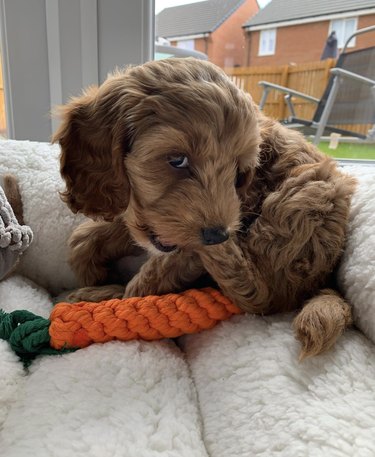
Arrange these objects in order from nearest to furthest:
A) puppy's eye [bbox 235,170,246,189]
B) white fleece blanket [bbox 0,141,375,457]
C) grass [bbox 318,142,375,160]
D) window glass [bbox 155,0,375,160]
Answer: white fleece blanket [bbox 0,141,375,457] → puppy's eye [bbox 235,170,246,189] → window glass [bbox 155,0,375,160] → grass [bbox 318,142,375,160]

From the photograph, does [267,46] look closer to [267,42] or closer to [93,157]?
[267,42]

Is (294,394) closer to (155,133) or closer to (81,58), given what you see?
(155,133)

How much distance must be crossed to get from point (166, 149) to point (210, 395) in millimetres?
454

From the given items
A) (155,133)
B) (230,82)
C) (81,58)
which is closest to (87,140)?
(155,133)

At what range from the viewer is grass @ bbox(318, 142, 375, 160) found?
1966 mm

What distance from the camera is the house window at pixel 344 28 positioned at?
206 cm

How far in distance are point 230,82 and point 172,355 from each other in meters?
0.56

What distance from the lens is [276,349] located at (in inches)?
33.1

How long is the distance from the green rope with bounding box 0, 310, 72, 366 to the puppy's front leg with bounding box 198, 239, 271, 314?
0.34 meters

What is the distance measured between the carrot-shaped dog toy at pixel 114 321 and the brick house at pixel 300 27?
1.38m

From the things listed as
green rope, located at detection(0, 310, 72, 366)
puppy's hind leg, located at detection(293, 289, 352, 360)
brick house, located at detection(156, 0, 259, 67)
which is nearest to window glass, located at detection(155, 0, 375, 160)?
brick house, located at detection(156, 0, 259, 67)

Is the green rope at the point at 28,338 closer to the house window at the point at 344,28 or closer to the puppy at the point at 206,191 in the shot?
the puppy at the point at 206,191

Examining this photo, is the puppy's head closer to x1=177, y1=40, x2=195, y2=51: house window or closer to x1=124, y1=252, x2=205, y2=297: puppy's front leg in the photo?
x1=124, y1=252, x2=205, y2=297: puppy's front leg

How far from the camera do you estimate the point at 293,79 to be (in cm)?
237
